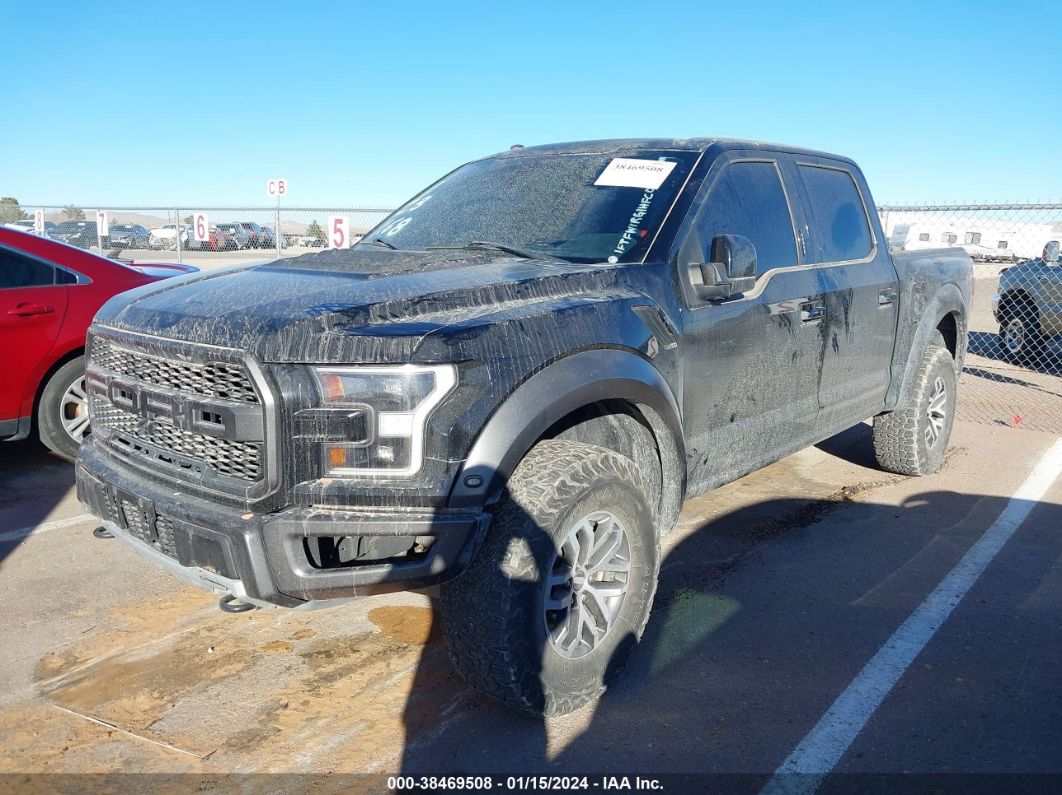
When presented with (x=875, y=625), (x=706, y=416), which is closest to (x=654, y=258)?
(x=706, y=416)

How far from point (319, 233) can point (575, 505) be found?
19207 mm

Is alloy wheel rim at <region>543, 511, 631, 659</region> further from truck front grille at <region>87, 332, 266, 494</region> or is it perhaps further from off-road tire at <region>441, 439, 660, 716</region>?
truck front grille at <region>87, 332, 266, 494</region>

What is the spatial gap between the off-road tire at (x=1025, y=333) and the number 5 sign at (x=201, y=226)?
16.7 m

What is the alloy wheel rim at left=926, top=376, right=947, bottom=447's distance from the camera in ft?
19.1

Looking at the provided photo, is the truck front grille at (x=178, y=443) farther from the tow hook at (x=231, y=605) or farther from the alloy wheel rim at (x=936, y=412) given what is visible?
the alloy wheel rim at (x=936, y=412)

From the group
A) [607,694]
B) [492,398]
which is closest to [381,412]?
[492,398]

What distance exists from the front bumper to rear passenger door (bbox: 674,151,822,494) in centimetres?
137

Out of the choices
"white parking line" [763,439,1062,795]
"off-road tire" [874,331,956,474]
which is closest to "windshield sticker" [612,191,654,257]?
"white parking line" [763,439,1062,795]

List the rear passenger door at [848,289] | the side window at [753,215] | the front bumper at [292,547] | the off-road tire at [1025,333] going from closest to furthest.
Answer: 1. the front bumper at [292,547]
2. the side window at [753,215]
3. the rear passenger door at [848,289]
4. the off-road tire at [1025,333]

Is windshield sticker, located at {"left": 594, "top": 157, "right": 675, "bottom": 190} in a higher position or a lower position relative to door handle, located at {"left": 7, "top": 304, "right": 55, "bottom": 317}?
higher

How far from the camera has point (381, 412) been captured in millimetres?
2498

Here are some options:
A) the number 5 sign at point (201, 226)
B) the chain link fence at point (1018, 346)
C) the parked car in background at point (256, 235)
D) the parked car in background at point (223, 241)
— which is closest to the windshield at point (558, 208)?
the chain link fence at point (1018, 346)

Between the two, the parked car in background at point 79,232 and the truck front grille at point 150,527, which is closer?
the truck front grille at point 150,527

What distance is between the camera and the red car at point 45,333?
17.9ft
